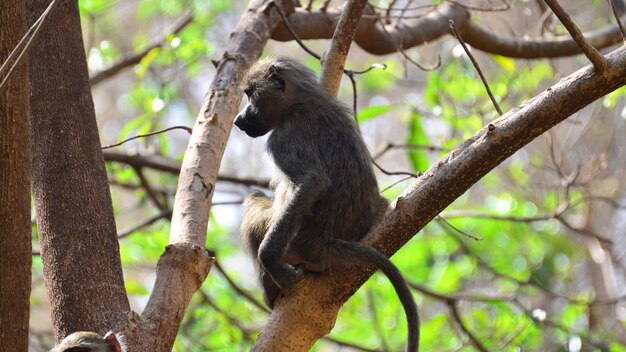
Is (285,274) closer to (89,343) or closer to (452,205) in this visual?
(89,343)

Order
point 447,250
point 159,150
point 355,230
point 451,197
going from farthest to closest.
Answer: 1. point 447,250
2. point 159,150
3. point 355,230
4. point 451,197

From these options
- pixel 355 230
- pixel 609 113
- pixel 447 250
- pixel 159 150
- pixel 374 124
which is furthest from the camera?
pixel 374 124

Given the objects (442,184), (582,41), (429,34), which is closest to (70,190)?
(442,184)

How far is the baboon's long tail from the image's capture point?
12.6 ft

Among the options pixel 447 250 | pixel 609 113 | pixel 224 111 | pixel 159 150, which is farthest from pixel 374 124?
pixel 224 111

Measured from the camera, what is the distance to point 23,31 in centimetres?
299

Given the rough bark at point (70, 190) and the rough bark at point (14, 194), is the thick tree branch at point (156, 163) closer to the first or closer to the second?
the rough bark at point (70, 190)

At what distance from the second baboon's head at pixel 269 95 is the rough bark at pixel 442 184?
4.64 ft

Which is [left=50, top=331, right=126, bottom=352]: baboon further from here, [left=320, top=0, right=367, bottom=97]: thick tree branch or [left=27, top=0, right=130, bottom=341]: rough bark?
[left=320, top=0, right=367, bottom=97]: thick tree branch

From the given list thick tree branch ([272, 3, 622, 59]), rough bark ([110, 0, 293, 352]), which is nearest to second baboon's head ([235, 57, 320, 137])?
rough bark ([110, 0, 293, 352])

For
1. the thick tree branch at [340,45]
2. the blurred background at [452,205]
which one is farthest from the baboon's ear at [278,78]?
the blurred background at [452,205]

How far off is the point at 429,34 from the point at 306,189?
8.91ft

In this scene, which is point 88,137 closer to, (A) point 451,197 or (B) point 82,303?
(B) point 82,303

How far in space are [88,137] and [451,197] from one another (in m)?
1.75
